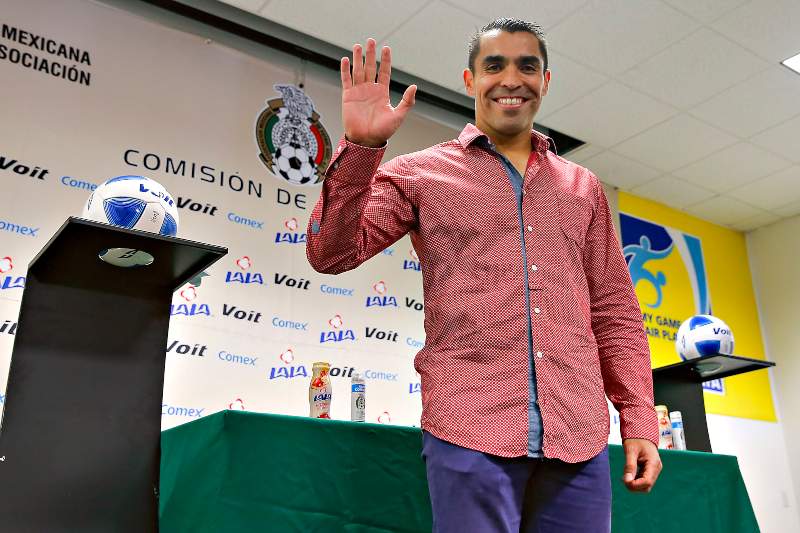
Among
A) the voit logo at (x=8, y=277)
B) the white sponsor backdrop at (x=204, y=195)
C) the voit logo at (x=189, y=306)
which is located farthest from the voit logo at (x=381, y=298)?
the voit logo at (x=8, y=277)

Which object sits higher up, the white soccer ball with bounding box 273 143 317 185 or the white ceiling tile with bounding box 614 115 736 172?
the white ceiling tile with bounding box 614 115 736 172

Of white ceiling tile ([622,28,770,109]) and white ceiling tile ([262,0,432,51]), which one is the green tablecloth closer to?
white ceiling tile ([262,0,432,51])

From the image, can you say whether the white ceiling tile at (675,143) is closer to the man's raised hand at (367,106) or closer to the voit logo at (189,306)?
the voit logo at (189,306)

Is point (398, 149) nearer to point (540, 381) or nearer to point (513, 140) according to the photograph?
point (513, 140)

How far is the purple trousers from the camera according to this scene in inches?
38.2

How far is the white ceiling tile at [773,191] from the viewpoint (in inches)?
196

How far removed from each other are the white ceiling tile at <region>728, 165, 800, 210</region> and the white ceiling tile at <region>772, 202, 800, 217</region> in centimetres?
6

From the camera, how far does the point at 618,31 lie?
350 centimetres

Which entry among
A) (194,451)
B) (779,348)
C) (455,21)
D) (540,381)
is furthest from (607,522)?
(779,348)

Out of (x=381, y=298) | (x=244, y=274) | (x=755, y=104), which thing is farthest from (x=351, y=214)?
(x=755, y=104)

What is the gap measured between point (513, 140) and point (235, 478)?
0.85 metres

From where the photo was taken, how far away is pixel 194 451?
144 cm

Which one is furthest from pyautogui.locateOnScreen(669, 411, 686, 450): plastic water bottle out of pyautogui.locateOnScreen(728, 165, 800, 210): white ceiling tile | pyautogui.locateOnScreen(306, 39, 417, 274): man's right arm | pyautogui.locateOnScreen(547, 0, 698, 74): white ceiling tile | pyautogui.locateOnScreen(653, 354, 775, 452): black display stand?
pyautogui.locateOnScreen(728, 165, 800, 210): white ceiling tile

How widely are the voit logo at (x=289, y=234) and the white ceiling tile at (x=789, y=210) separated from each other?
3982 mm
